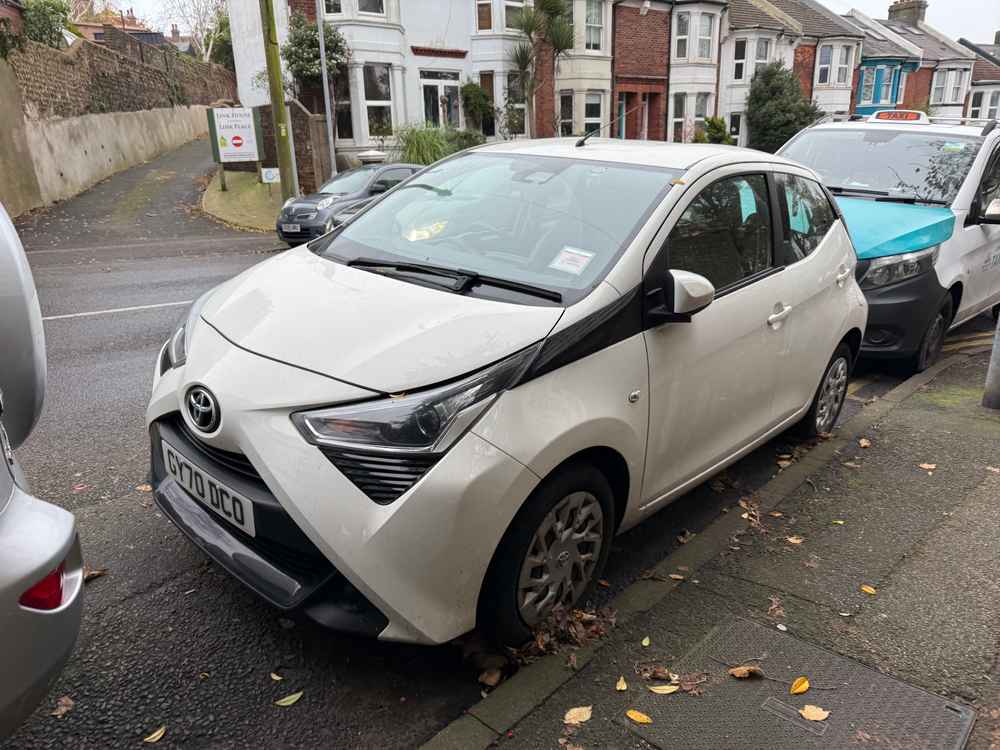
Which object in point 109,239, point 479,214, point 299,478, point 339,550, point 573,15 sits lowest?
point 109,239

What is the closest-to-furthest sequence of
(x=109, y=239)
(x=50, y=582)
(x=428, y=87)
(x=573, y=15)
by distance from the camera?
1. (x=50, y=582)
2. (x=109, y=239)
3. (x=428, y=87)
4. (x=573, y=15)

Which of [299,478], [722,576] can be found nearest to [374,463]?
[299,478]

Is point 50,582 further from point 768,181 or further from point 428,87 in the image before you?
point 428,87

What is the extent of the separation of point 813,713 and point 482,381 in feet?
5.29

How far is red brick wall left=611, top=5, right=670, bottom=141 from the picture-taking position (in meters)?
31.1

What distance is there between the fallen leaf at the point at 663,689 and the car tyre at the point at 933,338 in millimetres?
4741

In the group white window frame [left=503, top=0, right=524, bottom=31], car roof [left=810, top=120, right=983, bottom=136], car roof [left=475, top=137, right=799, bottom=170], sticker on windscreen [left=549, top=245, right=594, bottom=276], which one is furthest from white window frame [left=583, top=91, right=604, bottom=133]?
sticker on windscreen [left=549, top=245, right=594, bottom=276]

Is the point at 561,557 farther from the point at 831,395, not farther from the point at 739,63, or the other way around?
the point at 739,63

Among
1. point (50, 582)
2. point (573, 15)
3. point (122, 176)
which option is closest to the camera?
point (50, 582)

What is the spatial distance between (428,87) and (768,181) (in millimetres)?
24138

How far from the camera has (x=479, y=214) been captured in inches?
144

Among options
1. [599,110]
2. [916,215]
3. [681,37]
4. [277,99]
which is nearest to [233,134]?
[277,99]

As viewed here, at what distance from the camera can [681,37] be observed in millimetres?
33375

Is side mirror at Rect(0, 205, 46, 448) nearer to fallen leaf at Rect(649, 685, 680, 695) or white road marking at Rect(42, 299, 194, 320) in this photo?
fallen leaf at Rect(649, 685, 680, 695)
